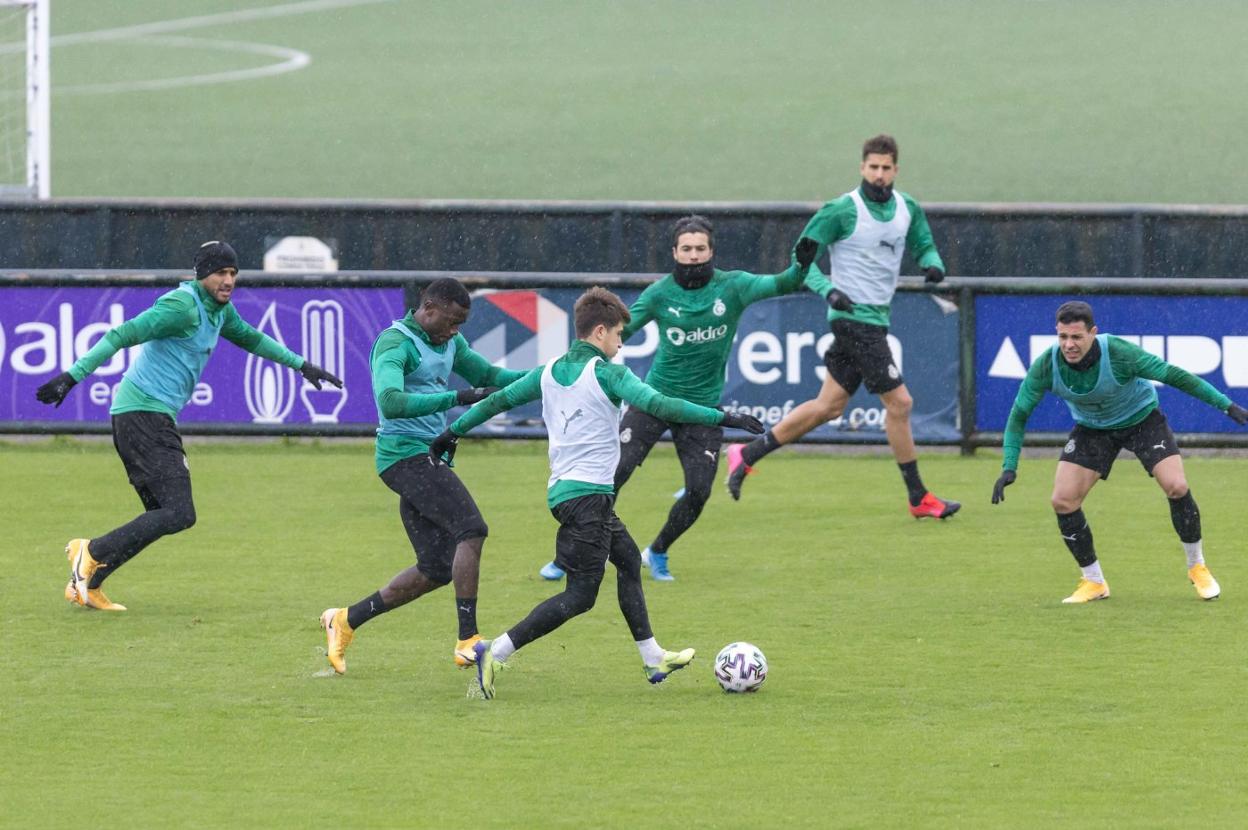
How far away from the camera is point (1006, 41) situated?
39.1m

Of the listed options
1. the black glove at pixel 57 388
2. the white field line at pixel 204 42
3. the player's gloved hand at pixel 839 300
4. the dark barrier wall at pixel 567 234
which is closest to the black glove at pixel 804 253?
the player's gloved hand at pixel 839 300

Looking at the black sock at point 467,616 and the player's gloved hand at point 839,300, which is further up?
the player's gloved hand at point 839,300

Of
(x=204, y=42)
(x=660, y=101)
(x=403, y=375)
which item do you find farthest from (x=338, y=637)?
(x=204, y=42)

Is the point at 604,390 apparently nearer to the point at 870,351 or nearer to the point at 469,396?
the point at 469,396

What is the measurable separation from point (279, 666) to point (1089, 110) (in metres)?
26.8

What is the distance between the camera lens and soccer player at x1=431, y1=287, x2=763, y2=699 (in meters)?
9.01

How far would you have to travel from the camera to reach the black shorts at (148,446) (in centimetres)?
1141

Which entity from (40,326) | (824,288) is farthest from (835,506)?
(40,326)

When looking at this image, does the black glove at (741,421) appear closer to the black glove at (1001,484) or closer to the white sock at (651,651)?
the white sock at (651,651)

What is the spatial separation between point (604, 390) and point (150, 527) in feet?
11.4

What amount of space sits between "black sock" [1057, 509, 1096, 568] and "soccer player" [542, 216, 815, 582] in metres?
2.07

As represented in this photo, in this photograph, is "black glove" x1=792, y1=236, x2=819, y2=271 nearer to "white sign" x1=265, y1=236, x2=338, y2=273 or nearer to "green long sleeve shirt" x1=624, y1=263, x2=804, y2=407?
"green long sleeve shirt" x1=624, y1=263, x2=804, y2=407

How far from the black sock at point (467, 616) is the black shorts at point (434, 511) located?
209 mm

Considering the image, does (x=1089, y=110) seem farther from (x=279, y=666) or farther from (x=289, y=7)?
(x=279, y=666)
